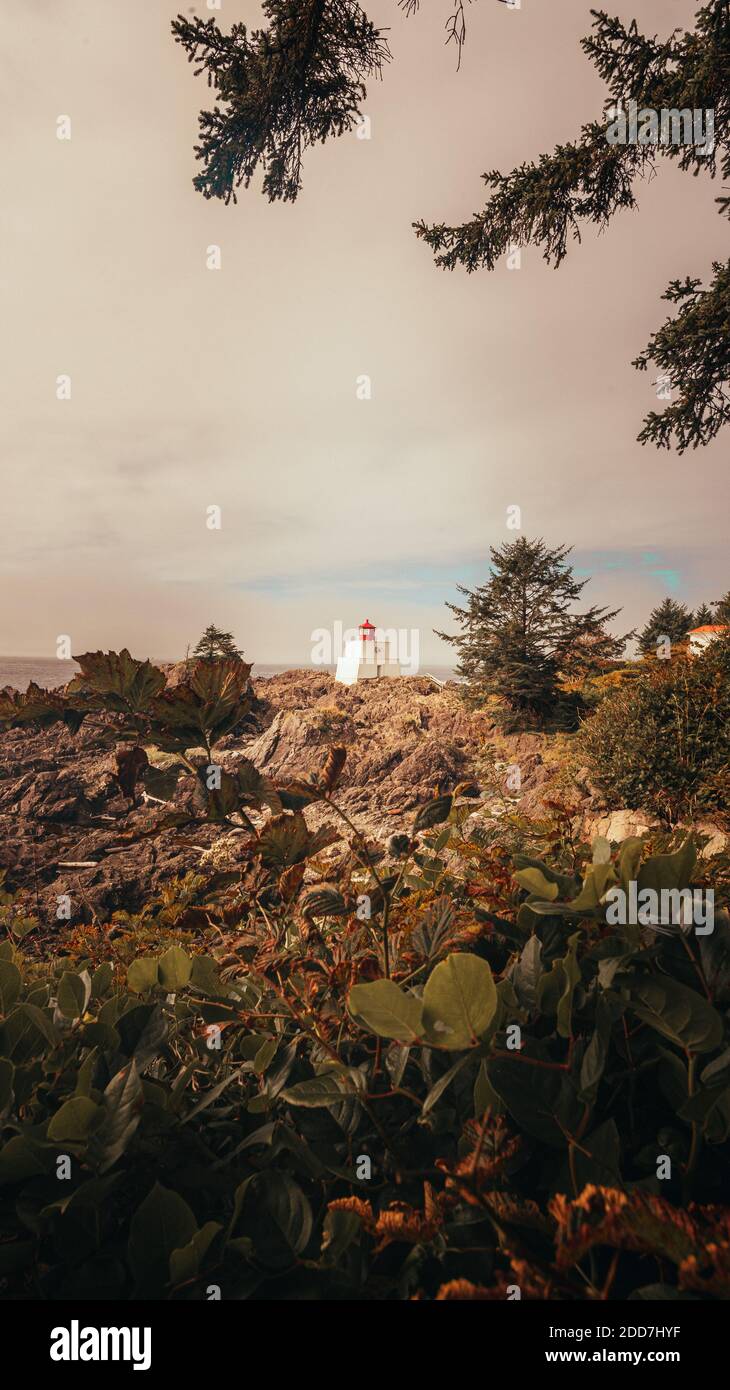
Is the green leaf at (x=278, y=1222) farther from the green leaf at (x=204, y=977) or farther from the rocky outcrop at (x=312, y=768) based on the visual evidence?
the rocky outcrop at (x=312, y=768)

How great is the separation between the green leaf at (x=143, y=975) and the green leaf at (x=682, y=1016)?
0.61 m

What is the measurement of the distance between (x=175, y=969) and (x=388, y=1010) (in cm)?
44

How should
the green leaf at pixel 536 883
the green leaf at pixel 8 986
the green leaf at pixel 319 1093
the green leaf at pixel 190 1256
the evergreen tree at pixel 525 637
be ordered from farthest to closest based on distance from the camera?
the evergreen tree at pixel 525 637, the green leaf at pixel 8 986, the green leaf at pixel 536 883, the green leaf at pixel 319 1093, the green leaf at pixel 190 1256

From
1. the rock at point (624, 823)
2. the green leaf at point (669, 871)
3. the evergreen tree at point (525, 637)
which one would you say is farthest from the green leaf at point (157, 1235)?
the evergreen tree at point (525, 637)

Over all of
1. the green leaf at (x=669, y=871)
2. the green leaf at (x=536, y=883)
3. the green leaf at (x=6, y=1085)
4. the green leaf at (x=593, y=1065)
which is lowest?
the green leaf at (x=6, y=1085)

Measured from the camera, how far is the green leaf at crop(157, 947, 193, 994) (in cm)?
82

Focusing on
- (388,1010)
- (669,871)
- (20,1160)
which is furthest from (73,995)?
(669,871)

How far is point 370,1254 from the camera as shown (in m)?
0.49

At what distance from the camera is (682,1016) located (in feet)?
1.73

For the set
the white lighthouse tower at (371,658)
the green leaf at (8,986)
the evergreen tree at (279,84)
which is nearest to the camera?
the green leaf at (8,986)

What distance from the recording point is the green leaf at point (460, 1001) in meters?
0.49

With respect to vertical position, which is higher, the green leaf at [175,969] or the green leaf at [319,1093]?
the green leaf at [175,969]

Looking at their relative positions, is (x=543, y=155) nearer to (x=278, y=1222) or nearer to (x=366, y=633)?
(x=278, y=1222)

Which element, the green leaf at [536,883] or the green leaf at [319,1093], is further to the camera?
the green leaf at [536,883]
